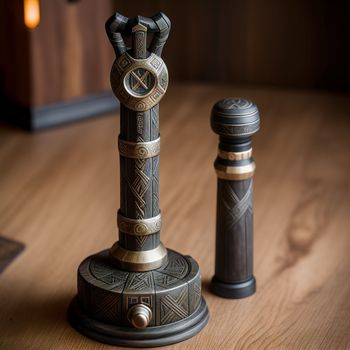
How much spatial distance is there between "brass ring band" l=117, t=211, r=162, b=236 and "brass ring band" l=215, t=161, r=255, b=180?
0.14 m

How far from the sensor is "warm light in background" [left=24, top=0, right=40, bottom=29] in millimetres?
2363

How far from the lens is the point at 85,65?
8.26 feet

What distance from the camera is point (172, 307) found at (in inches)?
57.7

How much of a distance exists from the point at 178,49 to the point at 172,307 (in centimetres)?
148

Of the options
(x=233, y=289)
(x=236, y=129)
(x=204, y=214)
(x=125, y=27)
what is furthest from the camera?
(x=204, y=214)

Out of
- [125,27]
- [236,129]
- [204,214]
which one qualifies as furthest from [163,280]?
[204,214]

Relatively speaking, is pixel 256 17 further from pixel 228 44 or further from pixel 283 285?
pixel 283 285

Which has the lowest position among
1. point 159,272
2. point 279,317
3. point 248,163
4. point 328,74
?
point 328,74

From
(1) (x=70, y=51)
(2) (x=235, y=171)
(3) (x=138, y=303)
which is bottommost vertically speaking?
→ (1) (x=70, y=51)

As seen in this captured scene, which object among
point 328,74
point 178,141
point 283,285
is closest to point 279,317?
point 283,285

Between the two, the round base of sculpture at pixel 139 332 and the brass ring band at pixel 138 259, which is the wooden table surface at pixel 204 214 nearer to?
the round base of sculpture at pixel 139 332

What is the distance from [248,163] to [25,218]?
0.58m

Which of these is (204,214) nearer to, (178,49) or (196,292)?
(196,292)

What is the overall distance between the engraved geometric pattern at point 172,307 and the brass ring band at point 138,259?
6cm
